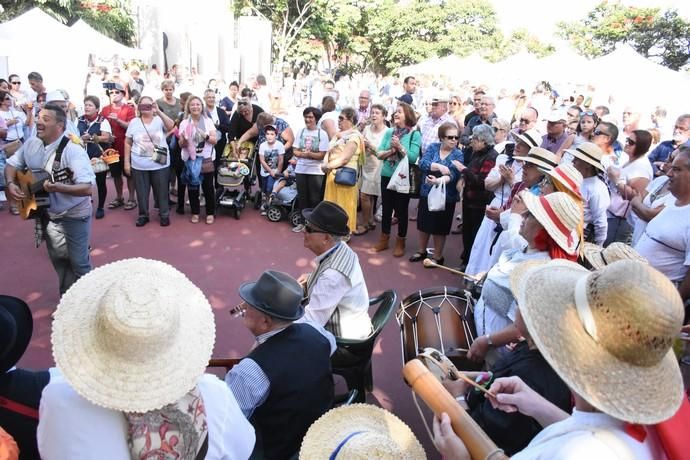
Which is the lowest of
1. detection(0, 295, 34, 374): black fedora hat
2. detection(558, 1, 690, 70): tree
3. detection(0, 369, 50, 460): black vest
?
detection(0, 369, 50, 460): black vest

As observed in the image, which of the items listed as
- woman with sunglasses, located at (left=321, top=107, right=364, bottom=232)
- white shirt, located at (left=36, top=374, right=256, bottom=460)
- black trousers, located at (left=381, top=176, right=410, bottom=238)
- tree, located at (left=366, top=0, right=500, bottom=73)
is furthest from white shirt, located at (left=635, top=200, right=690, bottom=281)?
tree, located at (left=366, top=0, right=500, bottom=73)

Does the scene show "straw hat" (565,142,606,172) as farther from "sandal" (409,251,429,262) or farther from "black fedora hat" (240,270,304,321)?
"black fedora hat" (240,270,304,321)

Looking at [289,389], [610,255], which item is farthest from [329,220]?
[610,255]

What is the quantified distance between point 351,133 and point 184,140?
8.40 ft

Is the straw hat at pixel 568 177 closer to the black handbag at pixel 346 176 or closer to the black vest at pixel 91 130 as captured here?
the black handbag at pixel 346 176

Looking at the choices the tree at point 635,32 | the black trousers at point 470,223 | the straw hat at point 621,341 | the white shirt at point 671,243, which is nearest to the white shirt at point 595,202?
the white shirt at point 671,243

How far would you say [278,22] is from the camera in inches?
1246

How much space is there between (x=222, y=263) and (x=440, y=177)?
2.96 m

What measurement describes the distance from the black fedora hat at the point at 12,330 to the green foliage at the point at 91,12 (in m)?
31.1

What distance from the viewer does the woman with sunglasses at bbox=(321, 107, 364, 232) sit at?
20.9 feet

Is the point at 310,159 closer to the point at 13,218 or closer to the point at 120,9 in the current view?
the point at 13,218

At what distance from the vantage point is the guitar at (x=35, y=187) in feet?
13.5

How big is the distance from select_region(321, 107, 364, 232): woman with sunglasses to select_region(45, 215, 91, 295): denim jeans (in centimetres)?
315

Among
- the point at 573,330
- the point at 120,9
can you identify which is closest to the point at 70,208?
the point at 573,330
